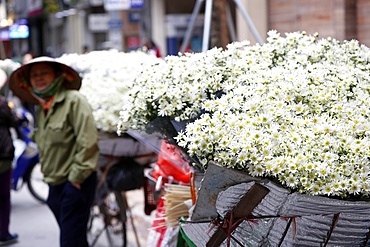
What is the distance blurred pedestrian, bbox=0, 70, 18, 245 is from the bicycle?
1198 millimetres

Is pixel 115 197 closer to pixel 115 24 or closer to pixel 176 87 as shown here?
pixel 176 87

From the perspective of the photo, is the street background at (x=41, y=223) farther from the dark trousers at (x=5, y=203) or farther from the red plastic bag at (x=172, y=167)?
the red plastic bag at (x=172, y=167)

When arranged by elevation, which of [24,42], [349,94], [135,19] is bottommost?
[24,42]

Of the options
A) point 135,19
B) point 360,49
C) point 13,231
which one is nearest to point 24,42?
point 135,19

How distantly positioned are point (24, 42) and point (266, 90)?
5365 cm

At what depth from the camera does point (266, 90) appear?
3346 millimetres

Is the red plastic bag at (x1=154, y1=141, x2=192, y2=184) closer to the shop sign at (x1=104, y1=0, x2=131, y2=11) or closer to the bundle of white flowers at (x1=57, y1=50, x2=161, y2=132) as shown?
the bundle of white flowers at (x1=57, y1=50, x2=161, y2=132)

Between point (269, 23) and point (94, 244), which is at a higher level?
point (269, 23)

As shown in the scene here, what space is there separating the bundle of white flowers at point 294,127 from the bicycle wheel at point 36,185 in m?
7.38

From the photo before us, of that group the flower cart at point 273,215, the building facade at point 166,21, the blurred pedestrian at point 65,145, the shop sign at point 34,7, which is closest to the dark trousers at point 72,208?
the blurred pedestrian at point 65,145

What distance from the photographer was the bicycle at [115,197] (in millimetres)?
6773

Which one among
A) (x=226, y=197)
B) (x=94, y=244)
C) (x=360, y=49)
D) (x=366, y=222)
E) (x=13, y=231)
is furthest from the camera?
(x=13, y=231)

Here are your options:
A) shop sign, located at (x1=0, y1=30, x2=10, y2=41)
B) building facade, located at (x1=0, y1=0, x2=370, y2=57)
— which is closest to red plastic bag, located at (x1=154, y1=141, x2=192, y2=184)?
building facade, located at (x1=0, y1=0, x2=370, y2=57)

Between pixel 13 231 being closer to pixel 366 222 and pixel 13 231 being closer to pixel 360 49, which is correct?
pixel 360 49
